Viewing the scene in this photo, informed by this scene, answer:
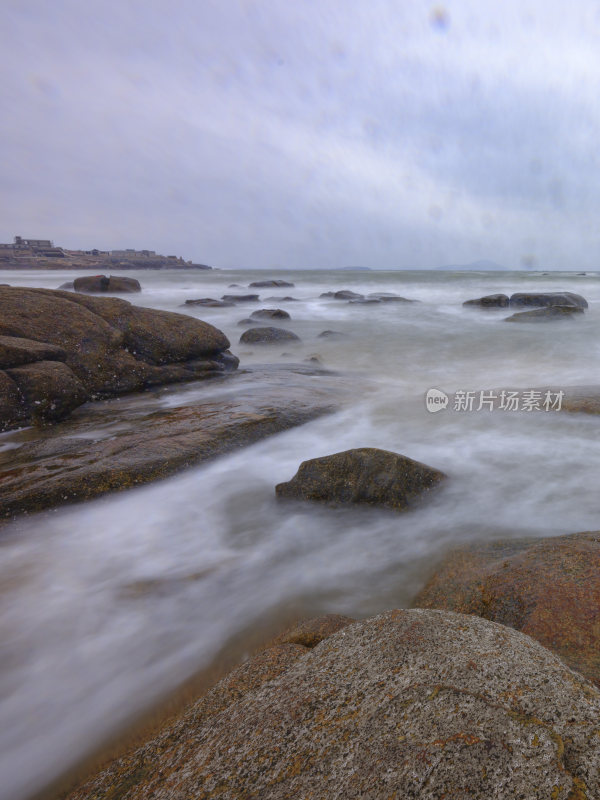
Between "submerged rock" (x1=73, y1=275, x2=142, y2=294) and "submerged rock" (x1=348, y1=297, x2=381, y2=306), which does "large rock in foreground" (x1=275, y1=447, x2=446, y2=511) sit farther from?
A: "submerged rock" (x1=73, y1=275, x2=142, y2=294)

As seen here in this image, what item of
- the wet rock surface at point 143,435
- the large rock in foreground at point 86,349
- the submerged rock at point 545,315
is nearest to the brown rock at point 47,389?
the large rock in foreground at point 86,349

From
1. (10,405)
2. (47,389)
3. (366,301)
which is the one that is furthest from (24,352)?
(366,301)

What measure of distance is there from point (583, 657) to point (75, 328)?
21.2 ft

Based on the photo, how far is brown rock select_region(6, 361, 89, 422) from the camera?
512 cm

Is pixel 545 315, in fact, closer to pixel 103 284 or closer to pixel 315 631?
pixel 315 631

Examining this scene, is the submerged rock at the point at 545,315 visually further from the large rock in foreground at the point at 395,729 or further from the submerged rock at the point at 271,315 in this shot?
the large rock in foreground at the point at 395,729

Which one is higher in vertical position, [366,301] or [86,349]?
[366,301]

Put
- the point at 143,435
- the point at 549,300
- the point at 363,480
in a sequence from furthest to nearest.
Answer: the point at 549,300 → the point at 143,435 → the point at 363,480

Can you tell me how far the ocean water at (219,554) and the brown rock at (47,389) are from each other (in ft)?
1.70

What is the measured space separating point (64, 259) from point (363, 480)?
290ft

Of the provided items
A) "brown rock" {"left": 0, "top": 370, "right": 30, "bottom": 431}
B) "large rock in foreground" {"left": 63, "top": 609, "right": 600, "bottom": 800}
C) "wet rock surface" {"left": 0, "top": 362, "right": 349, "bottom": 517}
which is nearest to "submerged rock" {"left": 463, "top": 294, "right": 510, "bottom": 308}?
"wet rock surface" {"left": 0, "top": 362, "right": 349, "bottom": 517}

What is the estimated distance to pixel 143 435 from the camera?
4648mm

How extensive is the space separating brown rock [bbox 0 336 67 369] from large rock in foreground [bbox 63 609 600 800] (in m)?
4.80

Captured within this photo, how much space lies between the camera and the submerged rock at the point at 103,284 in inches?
842
